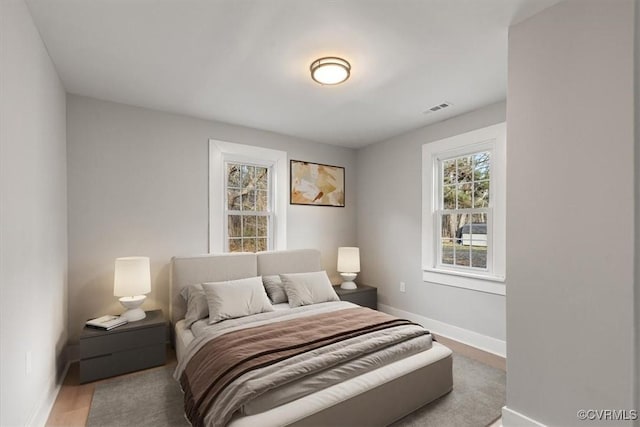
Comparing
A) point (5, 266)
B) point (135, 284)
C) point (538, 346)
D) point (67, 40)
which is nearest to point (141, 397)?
point (135, 284)

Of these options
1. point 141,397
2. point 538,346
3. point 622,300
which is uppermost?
point 622,300

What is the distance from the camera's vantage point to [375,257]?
471 cm

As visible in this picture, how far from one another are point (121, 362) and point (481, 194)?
12.8ft

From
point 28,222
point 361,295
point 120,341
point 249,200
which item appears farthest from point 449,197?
point 28,222

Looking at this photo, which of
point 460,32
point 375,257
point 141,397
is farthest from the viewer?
point 375,257

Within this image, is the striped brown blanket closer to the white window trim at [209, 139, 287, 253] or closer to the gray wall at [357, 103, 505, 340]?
the gray wall at [357, 103, 505, 340]

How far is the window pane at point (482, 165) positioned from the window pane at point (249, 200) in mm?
2692

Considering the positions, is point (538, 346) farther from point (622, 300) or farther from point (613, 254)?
point (613, 254)

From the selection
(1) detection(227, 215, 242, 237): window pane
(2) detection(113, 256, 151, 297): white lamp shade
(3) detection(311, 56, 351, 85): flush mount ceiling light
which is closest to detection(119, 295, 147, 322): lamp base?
(2) detection(113, 256, 151, 297): white lamp shade

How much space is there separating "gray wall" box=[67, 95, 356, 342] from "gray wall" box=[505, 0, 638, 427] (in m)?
3.07

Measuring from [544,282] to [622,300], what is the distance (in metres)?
0.35

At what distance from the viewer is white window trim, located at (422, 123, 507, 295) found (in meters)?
3.25

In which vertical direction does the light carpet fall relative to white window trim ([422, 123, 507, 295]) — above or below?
below

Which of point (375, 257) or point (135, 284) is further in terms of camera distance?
point (375, 257)
